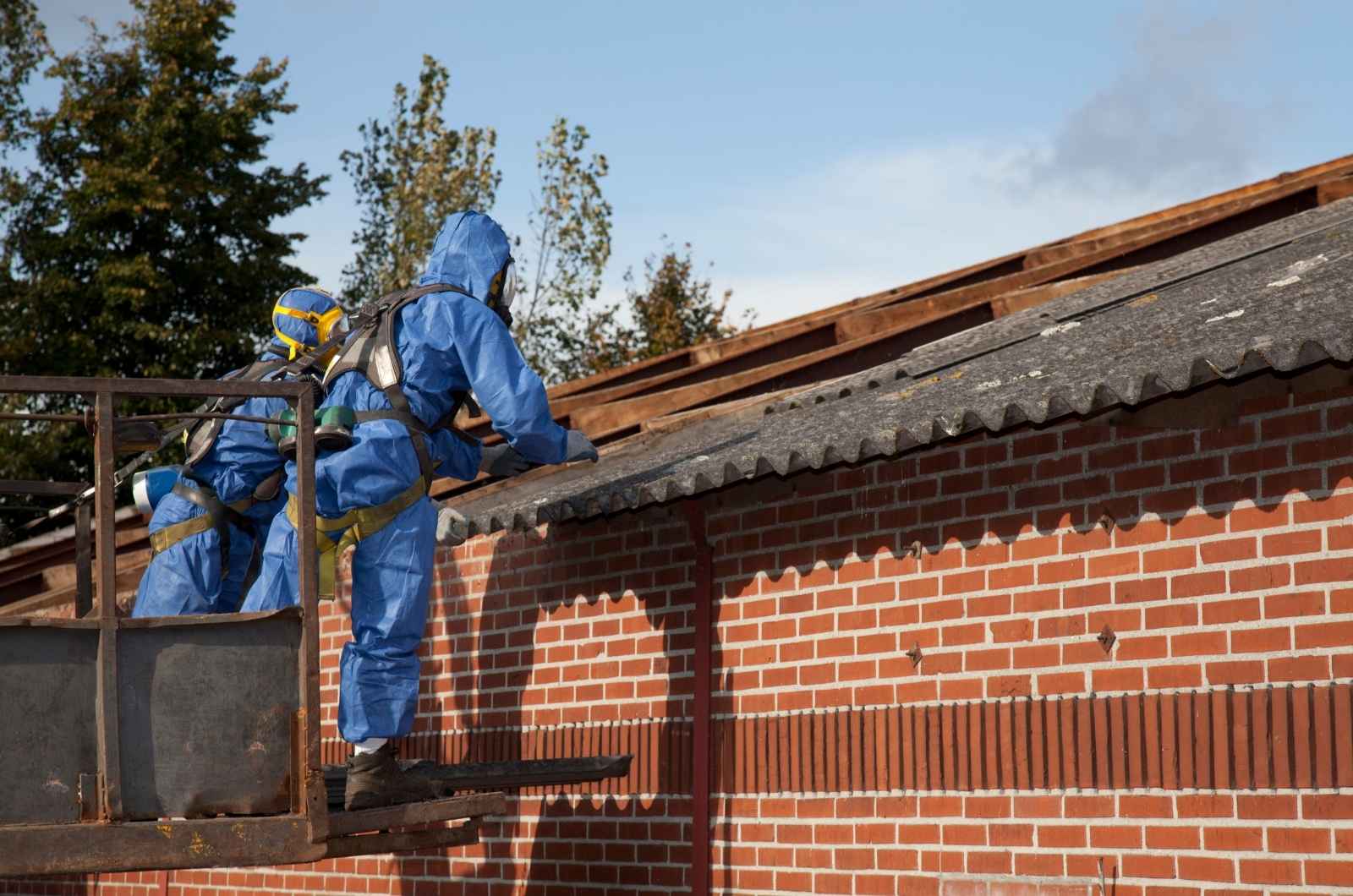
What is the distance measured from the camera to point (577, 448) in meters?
6.80

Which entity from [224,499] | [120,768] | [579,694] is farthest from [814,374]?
[120,768]

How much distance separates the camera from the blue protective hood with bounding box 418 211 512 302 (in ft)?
21.9

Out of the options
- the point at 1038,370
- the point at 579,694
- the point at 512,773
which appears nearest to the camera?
the point at 1038,370

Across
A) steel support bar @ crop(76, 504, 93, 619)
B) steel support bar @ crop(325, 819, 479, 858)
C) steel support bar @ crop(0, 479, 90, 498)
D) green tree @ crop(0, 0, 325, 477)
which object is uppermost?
green tree @ crop(0, 0, 325, 477)

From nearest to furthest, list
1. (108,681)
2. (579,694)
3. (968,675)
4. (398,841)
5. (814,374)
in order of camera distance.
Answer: (108,681) → (398,841) → (968,675) → (579,694) → (814,374)

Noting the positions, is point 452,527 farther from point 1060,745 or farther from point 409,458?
point 1060,745

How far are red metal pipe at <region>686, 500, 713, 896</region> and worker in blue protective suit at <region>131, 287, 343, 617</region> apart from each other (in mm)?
1851

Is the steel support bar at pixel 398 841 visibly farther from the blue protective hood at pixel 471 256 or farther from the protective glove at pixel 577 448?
the blue protective hood at pixel 471 256

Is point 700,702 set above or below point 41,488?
below

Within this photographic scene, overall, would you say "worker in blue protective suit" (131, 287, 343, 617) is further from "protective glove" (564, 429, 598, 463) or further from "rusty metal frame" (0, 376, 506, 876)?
"rusty metal frame" (0, 376, 506, 876)

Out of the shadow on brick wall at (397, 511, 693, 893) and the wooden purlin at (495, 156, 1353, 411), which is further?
the wooden purlin at (495, 156, 1353, 411)

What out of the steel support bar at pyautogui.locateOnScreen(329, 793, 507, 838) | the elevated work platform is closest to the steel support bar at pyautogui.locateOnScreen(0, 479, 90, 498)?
the elevated work platform

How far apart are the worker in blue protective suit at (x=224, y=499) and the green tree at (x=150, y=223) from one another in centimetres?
1692

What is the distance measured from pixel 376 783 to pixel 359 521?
94 centimetres
